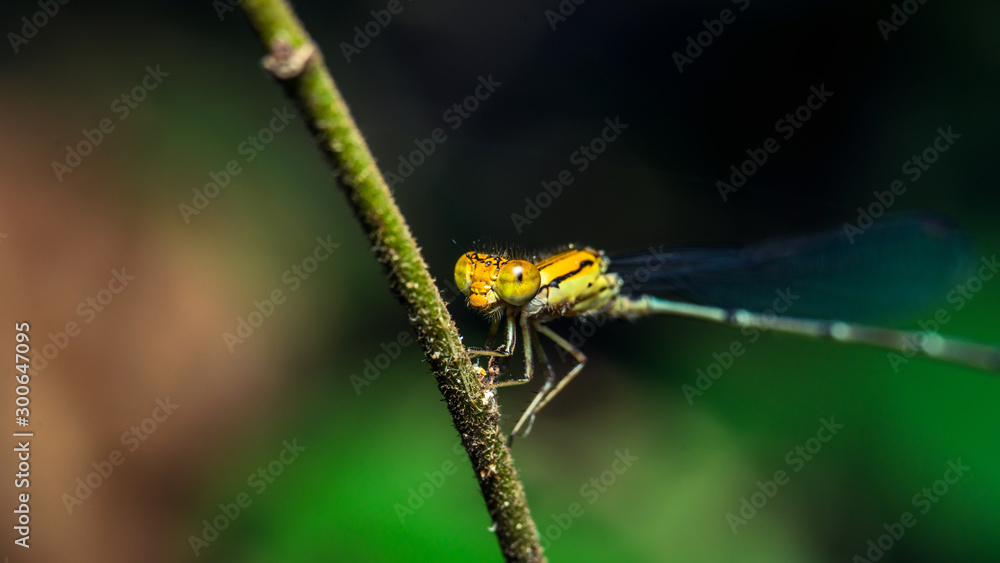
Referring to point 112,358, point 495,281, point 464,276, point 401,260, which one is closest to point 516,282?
point 495,281

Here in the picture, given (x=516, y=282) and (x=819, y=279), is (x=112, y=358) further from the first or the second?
(x=819, y=279)

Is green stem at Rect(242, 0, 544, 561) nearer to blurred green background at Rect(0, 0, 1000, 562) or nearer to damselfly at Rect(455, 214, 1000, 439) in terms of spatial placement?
damselfly at Rect(455, 214, 1000, 439)

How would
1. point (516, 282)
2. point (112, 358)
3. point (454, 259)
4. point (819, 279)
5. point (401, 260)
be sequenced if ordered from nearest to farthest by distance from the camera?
point (401, 260) → point (516, 282) → point (819, 279) → point (112, 358) → point (454, 259)

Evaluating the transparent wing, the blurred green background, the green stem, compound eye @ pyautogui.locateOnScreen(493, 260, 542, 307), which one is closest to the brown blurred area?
the blurred green background

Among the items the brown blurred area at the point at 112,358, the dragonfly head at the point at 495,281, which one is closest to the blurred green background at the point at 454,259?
the brown blurred area at the point at 112,358

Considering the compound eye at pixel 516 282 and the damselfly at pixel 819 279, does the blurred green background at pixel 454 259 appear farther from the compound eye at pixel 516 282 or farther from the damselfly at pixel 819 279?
the compound eye at pixel 516 282
